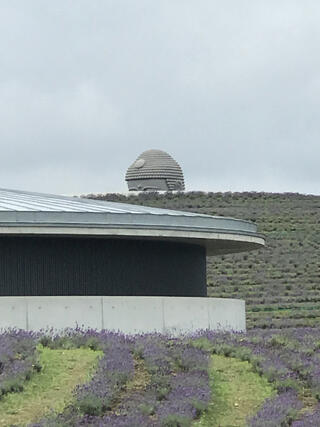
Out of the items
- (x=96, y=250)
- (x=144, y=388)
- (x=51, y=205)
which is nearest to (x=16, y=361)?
(x=144, y=388)

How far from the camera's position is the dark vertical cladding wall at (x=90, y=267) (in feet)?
85.4

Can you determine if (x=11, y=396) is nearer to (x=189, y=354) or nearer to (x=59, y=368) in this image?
(x=59, y=368)

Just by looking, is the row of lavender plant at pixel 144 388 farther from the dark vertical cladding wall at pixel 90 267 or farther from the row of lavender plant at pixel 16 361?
the dark vertical cladding wall at pixel 90 267

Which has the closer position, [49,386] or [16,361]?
[49,386]

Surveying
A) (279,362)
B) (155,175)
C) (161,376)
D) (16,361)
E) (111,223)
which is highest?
(155,175)

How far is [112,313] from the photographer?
26.2 metres

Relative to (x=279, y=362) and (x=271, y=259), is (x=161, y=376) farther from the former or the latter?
(x=271, y=259)

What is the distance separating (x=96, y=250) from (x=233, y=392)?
9.61m

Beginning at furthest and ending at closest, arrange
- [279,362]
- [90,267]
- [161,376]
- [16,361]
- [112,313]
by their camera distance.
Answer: [90,267] < [112,313] < [279,362] < [16,361] < [161,376]

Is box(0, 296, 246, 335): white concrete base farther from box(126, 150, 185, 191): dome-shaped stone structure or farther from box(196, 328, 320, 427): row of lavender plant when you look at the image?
box(126, 150, 185, 191): dome-shaped stone structure

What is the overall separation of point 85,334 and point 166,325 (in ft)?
19.0

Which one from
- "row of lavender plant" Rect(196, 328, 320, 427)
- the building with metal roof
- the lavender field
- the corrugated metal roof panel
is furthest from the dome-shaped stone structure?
the lavender field

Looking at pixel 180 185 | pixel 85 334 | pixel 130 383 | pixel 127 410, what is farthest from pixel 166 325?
pixel 180 185

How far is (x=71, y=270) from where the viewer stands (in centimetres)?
2650
